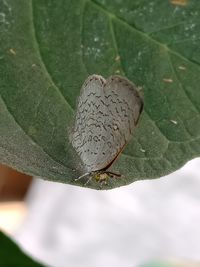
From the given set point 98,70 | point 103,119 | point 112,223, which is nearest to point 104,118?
point 103,119

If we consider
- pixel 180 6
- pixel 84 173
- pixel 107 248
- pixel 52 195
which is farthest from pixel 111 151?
pixel 52 195

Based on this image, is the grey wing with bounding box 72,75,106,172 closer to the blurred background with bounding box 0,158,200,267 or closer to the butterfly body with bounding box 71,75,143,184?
the butterfly body with bounding box 71,75,143,184

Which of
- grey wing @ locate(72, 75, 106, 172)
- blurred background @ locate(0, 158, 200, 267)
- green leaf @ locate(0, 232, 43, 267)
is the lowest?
blurred background @ locate(0, 158, 200, 267)

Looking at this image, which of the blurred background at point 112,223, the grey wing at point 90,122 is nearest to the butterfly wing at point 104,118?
the grey wing at point 90,122

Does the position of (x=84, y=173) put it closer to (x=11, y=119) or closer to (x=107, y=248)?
(x=11, y=119)

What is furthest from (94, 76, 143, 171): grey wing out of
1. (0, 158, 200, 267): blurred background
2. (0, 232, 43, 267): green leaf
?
(0, 158, 200, 267): blurred background

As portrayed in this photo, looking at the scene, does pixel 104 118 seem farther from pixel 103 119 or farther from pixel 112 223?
pixel 112 223
